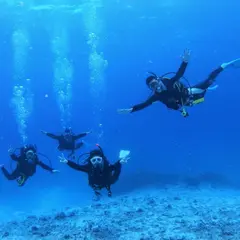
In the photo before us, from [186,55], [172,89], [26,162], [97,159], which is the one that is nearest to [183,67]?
[186,55]

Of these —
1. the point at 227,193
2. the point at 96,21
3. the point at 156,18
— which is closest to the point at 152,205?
the point at 227,193

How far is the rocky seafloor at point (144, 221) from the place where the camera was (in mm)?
10617

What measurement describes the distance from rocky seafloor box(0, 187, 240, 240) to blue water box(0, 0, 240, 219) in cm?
386

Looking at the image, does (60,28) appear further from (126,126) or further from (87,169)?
(126,126)

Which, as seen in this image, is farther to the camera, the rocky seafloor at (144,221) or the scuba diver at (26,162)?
the rocky seafloor at (144,221)

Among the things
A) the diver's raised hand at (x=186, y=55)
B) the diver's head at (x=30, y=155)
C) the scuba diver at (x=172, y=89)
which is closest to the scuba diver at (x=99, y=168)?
the scuba diver at (x=172, y=89)

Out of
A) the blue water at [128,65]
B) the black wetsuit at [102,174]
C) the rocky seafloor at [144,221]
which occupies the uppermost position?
the blue water at [128,65]

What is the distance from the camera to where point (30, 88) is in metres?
64.4

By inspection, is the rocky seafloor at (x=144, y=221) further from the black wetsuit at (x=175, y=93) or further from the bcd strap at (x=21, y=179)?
the black wetsuit at (x=175, y=93)

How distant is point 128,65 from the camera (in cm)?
5966

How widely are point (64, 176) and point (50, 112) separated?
57.1 meters

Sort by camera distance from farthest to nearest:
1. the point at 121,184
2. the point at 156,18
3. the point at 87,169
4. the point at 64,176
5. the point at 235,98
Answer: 1. the point at 235,98
2. the point at 156,18
3. the point at 64,176
4. the point at 121,184
5. the point at 87,169

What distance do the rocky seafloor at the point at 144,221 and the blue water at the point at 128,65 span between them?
3856mm

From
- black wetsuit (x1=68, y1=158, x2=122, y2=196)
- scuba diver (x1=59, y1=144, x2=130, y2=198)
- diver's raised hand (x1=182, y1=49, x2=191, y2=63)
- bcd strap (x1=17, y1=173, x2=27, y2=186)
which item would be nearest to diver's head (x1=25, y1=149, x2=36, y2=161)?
bcd strap (x1=17, y1=173, x2=27, y2=186)
